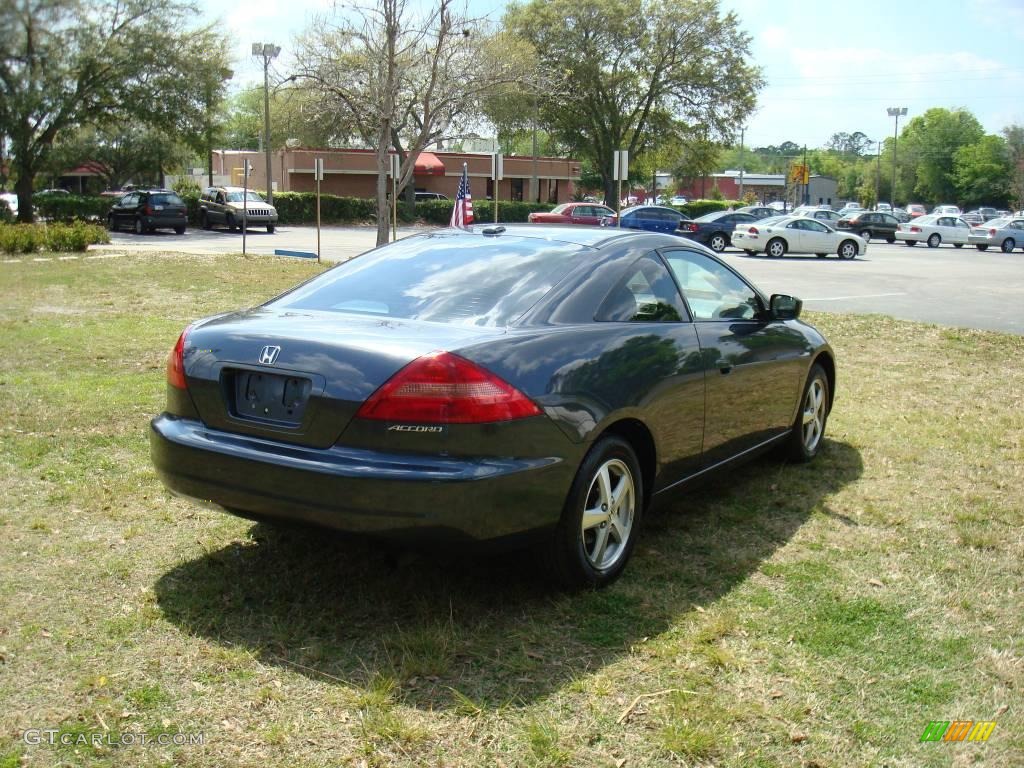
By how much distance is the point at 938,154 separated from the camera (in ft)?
398

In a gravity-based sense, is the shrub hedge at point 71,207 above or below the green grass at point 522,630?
above

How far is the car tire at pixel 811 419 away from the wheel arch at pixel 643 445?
194 centimetres

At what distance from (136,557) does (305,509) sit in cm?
128

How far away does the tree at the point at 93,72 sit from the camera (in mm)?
40656

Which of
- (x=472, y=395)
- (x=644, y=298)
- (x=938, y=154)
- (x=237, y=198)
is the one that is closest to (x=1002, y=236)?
(x=237, y=198)

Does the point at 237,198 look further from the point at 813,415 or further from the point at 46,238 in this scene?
the point at 813,415

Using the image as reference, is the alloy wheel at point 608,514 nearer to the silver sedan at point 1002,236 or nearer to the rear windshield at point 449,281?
the rear windshield at point 449,281

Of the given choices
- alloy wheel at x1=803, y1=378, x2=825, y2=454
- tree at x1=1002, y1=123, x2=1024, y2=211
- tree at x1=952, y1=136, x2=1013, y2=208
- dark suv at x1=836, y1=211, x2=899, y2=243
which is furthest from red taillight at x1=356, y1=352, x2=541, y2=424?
tree at x1=952, y1=136, x2=1013, y2=208

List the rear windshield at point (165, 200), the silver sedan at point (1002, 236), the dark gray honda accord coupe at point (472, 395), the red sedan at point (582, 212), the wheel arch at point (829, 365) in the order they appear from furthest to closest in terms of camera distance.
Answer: the silver sedan at point (1002, 236) → the rear windshield at point (165, 200) → the red sedan at point (582, 212) → the wheel arch at point (829, 365) → the dark gray honda accord coupe at point (472, 395)

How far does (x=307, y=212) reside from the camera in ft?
173

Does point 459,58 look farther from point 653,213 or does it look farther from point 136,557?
point 136,557

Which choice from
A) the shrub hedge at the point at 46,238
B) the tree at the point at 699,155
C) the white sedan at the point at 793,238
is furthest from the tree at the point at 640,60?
the shrub hedge at the point at 46,238

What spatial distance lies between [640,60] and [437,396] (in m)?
57.7

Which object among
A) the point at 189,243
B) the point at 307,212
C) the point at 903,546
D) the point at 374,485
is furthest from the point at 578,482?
the point at 307,212
